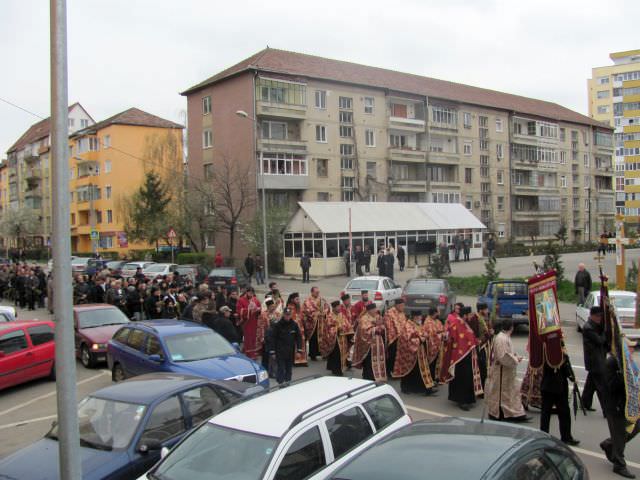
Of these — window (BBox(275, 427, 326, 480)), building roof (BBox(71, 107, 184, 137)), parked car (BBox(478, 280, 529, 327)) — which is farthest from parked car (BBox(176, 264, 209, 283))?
building roof (BBox(71, 107, 184, 137))

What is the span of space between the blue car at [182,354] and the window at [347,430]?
4532mm

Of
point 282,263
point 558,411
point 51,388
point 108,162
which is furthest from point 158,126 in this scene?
point 558,411

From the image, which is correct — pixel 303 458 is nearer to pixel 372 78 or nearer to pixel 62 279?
pixel 62 279

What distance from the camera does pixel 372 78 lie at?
52.2m

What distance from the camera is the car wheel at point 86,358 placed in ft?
47.6

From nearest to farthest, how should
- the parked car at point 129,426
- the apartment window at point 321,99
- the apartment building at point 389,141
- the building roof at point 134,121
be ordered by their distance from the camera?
the parked car at point 129,426 < the apartment building at point 389,141 < the apartment window at point 321,99 < the building roof at point 134,121

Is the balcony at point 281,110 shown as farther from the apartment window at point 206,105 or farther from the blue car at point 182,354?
the blue car at point 182,354

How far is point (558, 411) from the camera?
8039 mm

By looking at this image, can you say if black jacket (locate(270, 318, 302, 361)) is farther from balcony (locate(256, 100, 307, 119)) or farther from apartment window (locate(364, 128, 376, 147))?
apartment window (locate(364, 128, 376, 147))

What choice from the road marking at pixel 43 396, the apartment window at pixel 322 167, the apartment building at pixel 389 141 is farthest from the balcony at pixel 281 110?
the road marking at pixel 43 396

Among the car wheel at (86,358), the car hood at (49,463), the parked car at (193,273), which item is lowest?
the car wheel at (86,358)

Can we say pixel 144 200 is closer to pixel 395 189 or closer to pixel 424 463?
pixel 395 189

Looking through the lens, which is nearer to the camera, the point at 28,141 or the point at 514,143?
the point at 514,143

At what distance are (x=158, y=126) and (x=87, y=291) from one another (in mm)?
45629
